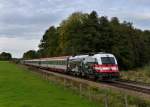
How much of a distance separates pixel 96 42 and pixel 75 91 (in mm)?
62023

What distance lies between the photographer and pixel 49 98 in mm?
23250

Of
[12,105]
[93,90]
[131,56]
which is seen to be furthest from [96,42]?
[12,105]

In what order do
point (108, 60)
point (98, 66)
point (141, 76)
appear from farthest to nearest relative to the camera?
point (141, 76) → point (108, 60) → point (98, 66)

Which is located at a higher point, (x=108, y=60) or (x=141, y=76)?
(x=108, y=60)

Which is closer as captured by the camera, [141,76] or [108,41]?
[141,76]

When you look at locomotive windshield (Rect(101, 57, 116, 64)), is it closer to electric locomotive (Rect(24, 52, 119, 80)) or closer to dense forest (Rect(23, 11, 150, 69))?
electric locomotive (Rect(24, 52, 119, 80))

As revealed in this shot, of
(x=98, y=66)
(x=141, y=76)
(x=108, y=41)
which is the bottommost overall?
(x=141, y=76)

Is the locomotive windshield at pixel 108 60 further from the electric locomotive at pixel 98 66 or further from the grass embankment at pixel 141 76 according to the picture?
the grass embankment at pixel 141 76

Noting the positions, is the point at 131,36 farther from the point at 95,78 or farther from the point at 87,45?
the point at 95,78

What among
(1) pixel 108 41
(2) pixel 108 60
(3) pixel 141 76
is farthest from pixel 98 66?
(1) pixel 108 41

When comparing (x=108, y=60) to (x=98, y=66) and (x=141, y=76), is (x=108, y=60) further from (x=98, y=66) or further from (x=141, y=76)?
(x=141, y=76)

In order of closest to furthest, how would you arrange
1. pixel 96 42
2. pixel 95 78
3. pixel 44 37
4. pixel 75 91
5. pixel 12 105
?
pixel 12 105 → pixel 75 91 → pixel 95 78 → pixel 96 42 → pixel 44 37

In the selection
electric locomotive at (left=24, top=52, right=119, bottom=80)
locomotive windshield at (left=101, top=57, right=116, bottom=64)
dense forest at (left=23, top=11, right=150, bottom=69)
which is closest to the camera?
electric locomotive at (left=24, top=52, right=119, bottom=80)

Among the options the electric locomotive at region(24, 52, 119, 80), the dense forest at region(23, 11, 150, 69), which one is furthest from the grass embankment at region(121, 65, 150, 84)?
the dense forest at region(23, 11, 150, 69)
